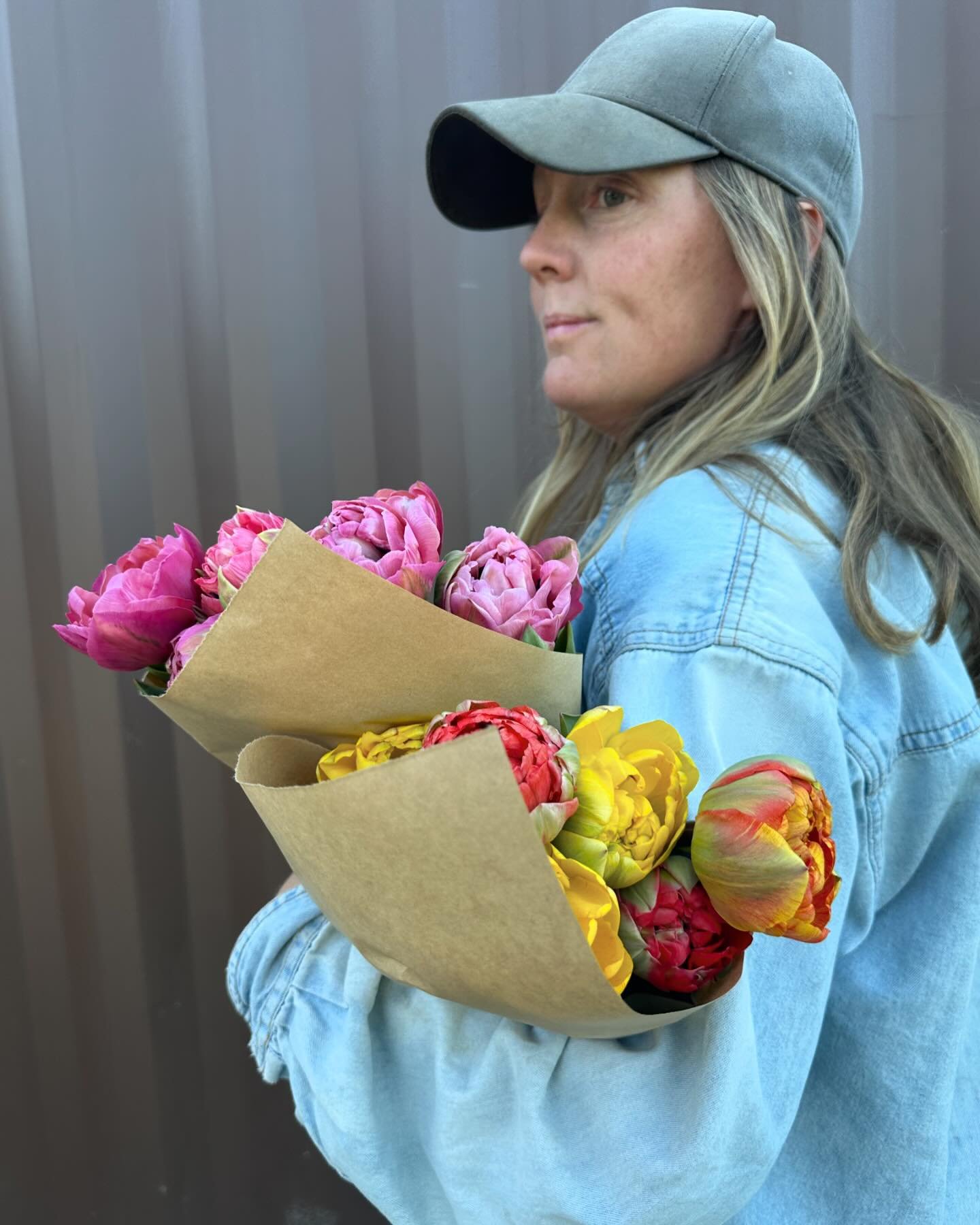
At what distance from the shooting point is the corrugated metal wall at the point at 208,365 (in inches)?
69.2

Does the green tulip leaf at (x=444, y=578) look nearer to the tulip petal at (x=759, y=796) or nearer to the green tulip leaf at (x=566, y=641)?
the green tulip leaf at (x=566, y=641)

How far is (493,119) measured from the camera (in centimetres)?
111

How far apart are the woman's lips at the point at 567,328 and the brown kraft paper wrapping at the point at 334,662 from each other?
565 millimetres

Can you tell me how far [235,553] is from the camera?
73 cm

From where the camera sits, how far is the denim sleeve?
68 cm

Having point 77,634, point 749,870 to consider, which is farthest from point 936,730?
point 77,634

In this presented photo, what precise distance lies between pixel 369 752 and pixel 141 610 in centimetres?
19

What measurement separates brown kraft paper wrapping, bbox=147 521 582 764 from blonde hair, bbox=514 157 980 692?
28 cm

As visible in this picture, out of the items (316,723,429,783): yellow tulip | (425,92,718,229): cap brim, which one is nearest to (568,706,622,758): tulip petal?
(316,723,429,783): yellow tulip

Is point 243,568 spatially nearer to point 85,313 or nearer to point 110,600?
point 110,600

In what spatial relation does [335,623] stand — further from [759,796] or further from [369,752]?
[759,796]

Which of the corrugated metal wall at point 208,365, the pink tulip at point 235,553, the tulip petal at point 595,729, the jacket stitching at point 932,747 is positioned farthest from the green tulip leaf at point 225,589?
the corrugated metal wall at point 208,365

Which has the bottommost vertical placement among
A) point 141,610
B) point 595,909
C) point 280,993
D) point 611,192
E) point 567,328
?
point 280,993

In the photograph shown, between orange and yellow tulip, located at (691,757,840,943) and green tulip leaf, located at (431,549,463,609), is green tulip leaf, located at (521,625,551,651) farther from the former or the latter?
orange and yellow tulip, located at (691,757,840,943)
